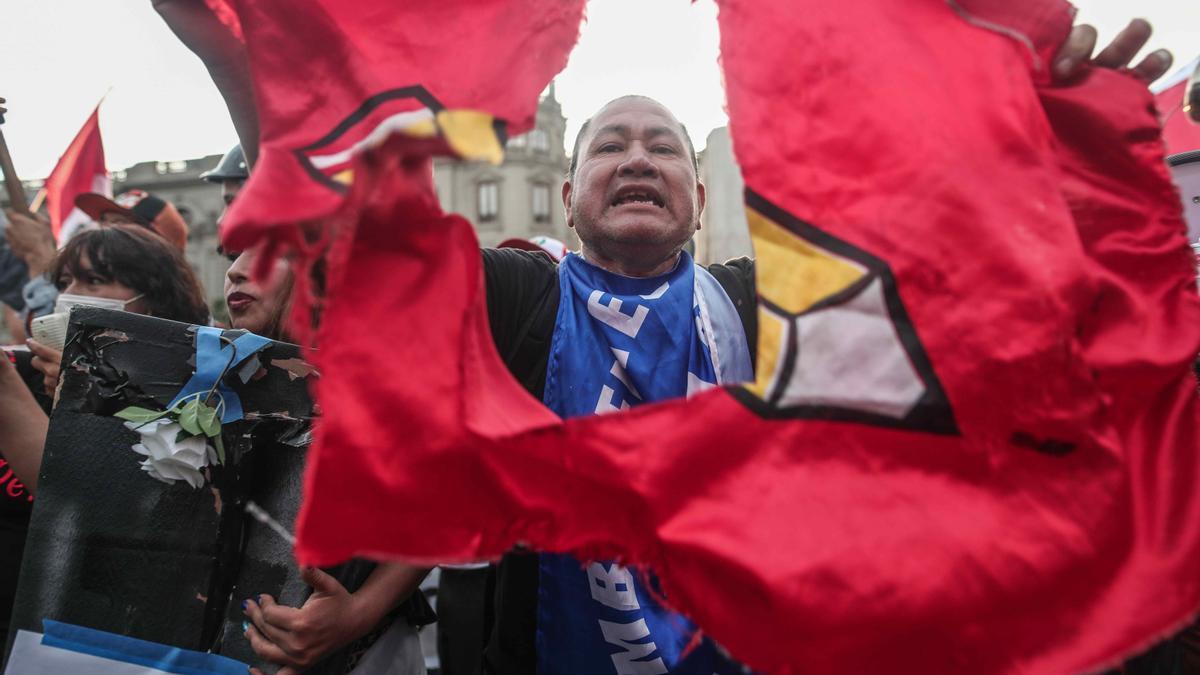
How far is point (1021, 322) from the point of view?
1.05 meters

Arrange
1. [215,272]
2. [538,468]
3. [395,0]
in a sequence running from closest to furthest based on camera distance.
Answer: [538,468], [395,0], [215,272]

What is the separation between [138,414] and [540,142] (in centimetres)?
3066

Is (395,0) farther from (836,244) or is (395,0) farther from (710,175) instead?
(710,175)

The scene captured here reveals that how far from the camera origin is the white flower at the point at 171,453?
1734mm

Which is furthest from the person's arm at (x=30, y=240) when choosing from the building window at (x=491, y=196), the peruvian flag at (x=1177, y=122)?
the building window at (x=491, y=196)

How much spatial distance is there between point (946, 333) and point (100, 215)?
14.7 feet

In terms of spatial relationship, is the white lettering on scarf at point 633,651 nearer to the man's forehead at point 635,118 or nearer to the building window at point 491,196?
the man's forehead at point 635,118

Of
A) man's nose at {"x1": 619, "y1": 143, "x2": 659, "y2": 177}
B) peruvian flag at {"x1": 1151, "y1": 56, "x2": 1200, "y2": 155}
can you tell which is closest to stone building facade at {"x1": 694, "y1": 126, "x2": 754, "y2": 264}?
peruvian flag at {"x1": 1151, "y1": 56, "x2": 1200, "y2": 155}

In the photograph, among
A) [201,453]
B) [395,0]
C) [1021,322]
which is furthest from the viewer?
[201,453]

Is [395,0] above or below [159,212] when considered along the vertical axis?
above

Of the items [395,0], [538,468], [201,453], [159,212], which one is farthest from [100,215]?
[538,468]

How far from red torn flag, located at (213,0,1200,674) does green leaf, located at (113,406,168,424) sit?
0.91 meters

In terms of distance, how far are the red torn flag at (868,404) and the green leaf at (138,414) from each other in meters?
0.91

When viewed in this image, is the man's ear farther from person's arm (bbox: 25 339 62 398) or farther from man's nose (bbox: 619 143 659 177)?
person's arm (bbox: 25 339 62 398)
